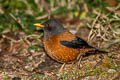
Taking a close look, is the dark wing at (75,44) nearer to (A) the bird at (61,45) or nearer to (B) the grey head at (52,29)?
(A) the bird at (61,45)

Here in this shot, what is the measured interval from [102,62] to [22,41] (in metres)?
2.32

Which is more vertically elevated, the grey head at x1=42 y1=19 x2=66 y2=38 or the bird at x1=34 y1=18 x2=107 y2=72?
the grey head at x1=42 y1=19 x2=66 y2=38

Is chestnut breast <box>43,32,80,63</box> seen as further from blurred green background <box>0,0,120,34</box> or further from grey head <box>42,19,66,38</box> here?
blurred green background <box>0,0,120,34</box>

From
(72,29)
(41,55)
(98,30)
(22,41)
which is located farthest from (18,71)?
(72,29)

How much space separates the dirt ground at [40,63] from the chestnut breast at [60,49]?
0.82 ft

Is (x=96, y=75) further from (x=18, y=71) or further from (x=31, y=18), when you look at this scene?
(x=31, y=18)

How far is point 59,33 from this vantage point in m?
5.24

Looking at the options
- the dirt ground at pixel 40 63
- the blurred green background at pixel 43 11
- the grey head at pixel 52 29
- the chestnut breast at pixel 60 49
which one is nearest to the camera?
the dirt ground at pixel 40 63

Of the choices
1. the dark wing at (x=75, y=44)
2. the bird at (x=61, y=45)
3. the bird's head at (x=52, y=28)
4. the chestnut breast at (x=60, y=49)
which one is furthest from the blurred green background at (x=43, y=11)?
the dark wing at (x=75, y=44)

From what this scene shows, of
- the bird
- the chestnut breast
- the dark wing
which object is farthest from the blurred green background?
the dark wing

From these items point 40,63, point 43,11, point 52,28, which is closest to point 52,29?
point 52,28

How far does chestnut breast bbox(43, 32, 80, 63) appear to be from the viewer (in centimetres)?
498

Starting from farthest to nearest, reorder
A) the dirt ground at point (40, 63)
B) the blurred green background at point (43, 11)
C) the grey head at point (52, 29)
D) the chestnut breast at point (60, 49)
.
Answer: the blurred green background at point (43, 11) → the grey head at point (52, 29) → the chestnut breast at point (60, 49) → the dirt ground at point (40, 63)

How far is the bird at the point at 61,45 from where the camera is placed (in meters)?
4.99
